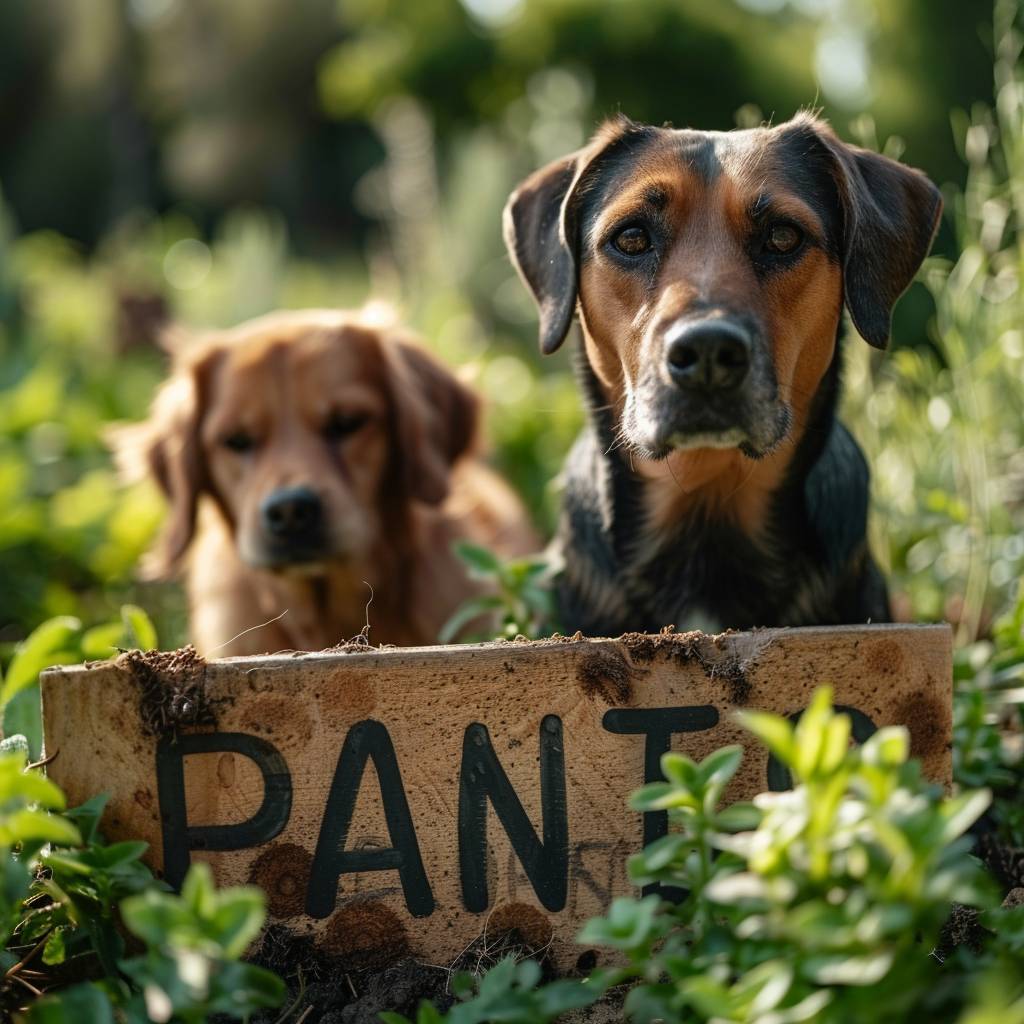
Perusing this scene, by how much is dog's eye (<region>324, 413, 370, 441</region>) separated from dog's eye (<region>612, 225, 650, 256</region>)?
138cm

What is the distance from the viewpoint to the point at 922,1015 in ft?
4.46

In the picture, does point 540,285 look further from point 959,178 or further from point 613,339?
point 959,178

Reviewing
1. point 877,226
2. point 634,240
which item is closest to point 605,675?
point 634,240

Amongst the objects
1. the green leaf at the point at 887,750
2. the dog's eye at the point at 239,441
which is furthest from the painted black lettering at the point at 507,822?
the dog's eye at the point at 239,441

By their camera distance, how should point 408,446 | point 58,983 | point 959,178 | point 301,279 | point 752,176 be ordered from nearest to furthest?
point 58,983
point 752,176
point 408,446
point 959,178
point 301,279

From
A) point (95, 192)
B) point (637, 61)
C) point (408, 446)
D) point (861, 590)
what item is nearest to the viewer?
point (861, 590)

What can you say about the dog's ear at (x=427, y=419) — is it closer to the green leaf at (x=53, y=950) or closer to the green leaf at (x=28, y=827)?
the green leaf at (x=53, y=950)

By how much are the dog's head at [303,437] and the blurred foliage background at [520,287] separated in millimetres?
613

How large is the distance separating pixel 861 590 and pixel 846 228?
2.67ft

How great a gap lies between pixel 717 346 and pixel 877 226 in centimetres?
60

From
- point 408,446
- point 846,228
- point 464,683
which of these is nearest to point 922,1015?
point 464,683

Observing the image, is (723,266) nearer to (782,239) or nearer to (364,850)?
(782,239)

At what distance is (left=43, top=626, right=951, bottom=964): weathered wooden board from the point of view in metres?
1.97

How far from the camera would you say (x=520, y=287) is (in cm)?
1013
